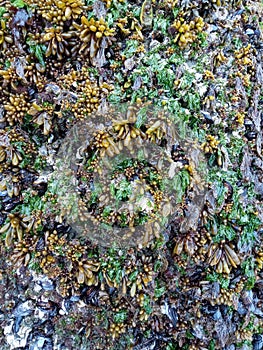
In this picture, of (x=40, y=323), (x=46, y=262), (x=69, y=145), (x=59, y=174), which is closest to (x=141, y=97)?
(x=69, y=145)

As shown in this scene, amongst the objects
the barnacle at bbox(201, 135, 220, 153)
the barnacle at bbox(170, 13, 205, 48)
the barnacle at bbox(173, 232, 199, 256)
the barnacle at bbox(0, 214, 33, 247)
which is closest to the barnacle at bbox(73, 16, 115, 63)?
the barnacle at bbox(170, 13, 205, 48)

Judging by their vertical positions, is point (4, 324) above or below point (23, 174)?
below

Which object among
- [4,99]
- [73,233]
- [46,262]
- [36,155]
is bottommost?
[46,262]

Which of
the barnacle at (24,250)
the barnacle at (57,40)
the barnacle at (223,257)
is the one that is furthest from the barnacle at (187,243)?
the barnacle at (57,40)

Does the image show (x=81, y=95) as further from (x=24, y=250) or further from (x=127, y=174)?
(x=24, y=250)

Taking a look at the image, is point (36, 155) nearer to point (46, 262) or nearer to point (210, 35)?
point (46, 262)

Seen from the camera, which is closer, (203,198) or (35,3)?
(35,3)
